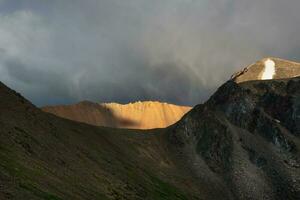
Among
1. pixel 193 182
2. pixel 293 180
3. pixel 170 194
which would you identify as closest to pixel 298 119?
pixel 293 180

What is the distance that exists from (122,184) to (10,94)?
99.7ft

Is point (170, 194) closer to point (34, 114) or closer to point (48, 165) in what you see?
point (34, 114)

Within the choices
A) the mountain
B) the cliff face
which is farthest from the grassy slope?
the cliff face

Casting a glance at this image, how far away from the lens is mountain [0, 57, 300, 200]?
62.7 metres

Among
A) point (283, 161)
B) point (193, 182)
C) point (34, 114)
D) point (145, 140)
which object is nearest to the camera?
point (34, 114)

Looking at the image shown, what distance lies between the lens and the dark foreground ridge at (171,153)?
205ft

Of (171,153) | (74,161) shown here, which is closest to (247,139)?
(171,153)

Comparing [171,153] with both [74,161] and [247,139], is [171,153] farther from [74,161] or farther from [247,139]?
[74,161]

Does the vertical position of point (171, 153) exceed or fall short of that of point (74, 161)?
it exceeds it

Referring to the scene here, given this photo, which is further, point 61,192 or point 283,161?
point 283,161

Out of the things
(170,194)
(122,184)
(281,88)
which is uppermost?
(281,88)

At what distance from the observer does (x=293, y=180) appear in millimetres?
122688

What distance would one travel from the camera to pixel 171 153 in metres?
136

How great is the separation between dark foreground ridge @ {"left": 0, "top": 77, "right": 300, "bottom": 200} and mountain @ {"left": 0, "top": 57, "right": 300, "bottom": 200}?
264mm
